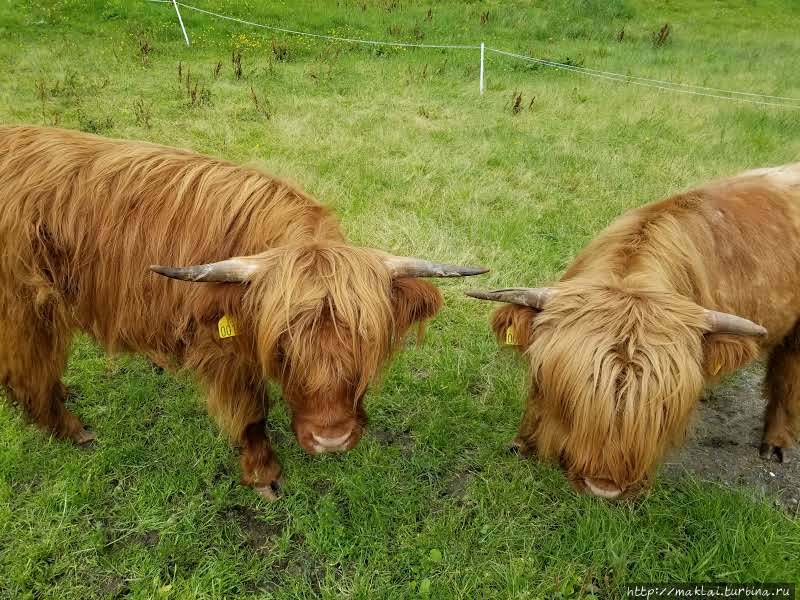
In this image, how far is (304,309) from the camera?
2.21m

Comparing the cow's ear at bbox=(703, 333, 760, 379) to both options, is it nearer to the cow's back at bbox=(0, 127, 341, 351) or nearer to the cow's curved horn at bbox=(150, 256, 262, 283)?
the cow's back at bbox=(0, 127, 341, 351)

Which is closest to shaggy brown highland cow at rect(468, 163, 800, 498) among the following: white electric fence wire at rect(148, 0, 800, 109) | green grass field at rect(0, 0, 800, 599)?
green grass field at rect(0, 0, 800, 599)

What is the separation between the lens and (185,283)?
2605 mm

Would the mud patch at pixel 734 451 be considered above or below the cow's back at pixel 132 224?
below

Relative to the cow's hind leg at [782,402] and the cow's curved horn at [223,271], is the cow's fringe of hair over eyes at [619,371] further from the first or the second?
the cow's hind leg at [782,402]

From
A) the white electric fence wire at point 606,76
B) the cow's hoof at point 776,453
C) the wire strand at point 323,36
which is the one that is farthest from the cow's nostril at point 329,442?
the wire strand at point 323,36

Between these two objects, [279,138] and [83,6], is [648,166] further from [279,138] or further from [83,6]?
[83,6]

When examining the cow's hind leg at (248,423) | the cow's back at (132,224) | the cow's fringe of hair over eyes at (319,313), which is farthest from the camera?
the cow's hind leg at (248,423)

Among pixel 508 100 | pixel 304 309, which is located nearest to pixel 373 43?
pixel 508 100

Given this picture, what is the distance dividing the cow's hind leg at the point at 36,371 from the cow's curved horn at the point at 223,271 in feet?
4.43

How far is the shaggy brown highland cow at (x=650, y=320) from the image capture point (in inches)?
84.1

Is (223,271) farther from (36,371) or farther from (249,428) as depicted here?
(36,371)

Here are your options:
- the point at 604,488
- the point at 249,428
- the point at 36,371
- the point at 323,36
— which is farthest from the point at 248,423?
the point at 323,36

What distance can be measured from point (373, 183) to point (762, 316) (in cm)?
493
